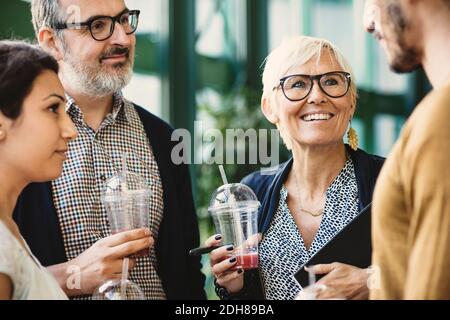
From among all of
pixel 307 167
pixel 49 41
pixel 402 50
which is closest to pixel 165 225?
pixel 307 167

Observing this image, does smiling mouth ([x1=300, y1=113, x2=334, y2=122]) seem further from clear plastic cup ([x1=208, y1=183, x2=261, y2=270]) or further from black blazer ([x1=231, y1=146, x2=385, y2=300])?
clear plastic cup ([x1=208, y1=183, x2=261, y2=270])

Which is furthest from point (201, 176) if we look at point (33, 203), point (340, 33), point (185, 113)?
point (33, 203)

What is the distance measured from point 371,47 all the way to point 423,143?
24.2 ft

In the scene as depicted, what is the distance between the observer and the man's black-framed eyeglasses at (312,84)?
8.64ft

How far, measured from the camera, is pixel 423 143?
1.48 m

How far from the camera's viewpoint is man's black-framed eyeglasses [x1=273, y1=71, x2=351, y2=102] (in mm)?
2633

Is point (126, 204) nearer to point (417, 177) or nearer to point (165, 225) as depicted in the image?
point (165, 225)

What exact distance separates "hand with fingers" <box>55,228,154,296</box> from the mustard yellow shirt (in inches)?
33.0

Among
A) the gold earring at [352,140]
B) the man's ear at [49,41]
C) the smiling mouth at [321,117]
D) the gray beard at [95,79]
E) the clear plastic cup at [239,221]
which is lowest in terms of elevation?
the clear plastic cup at [239,221]

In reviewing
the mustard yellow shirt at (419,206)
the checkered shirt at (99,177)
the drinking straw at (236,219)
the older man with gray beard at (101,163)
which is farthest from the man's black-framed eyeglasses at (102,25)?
the mustard yellow shirt at (419,206)

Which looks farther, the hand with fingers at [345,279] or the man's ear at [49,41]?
the man's ear at [49,41]

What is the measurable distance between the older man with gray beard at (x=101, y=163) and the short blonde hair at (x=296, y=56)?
1.40 ft

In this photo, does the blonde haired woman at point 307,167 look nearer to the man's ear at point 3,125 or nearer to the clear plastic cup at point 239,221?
the clear plastic cup at point 239,221
